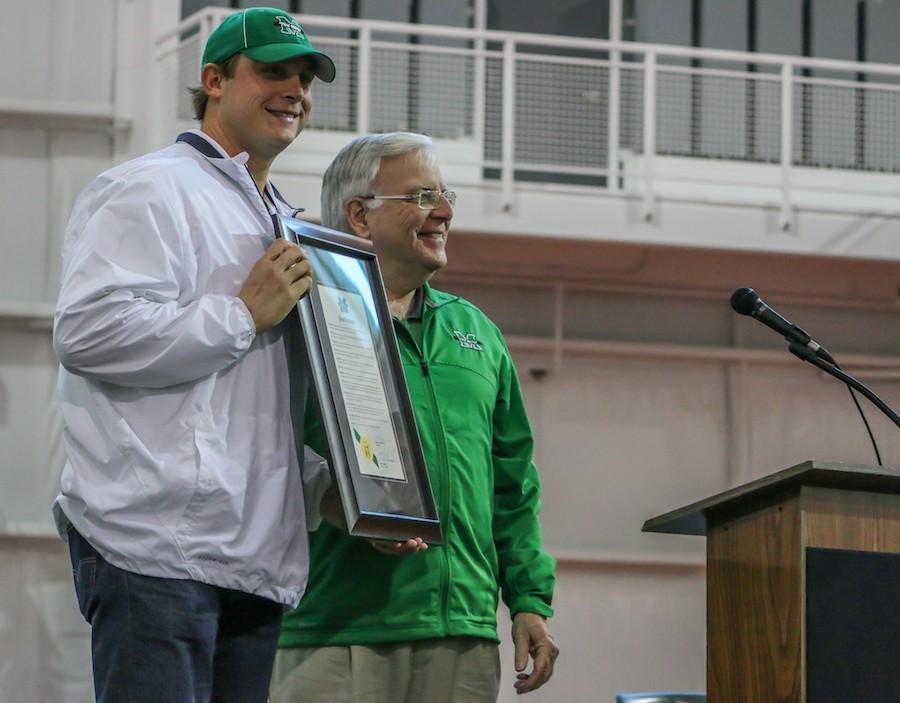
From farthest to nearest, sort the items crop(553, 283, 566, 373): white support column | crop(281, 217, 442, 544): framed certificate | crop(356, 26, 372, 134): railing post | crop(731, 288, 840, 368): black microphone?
1. crop(553, 283, 566, 373): white support column
2. crop(356, 26, 372, 134): railing post
3. crop(731, 288, 840, 368): black microphone
4. crop(281, 217, 442, 544): framed certificate

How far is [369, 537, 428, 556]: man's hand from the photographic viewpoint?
238cm

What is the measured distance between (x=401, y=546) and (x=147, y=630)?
55 cm

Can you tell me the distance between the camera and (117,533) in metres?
2.00

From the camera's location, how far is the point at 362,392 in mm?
2355

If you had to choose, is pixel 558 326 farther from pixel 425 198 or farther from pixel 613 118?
pixel 425 198

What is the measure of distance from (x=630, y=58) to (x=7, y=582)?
446 cm

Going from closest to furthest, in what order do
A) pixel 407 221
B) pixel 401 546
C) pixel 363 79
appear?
1. pixel 401 546
2. pixel 407 221
3. pixel 363 79

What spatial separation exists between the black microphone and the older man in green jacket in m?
0.49

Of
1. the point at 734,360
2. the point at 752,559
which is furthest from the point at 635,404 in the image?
the point at 752,559

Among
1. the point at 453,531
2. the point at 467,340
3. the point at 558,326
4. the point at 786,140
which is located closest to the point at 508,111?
the point at 558,326

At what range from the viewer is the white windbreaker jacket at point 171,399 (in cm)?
201

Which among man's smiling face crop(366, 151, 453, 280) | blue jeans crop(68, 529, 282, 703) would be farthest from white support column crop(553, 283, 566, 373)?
blue jeans crop(68, 529, 282, 703)

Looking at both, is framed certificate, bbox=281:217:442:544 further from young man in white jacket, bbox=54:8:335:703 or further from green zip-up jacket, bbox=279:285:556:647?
green zip-up jacket, bbox=279:285:556:647

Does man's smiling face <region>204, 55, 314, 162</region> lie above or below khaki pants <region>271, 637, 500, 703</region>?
above
